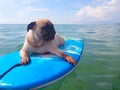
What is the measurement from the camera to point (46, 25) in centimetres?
527

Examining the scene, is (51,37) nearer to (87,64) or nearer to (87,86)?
(87,86)

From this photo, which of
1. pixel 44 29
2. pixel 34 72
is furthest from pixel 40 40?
pixel 34 72

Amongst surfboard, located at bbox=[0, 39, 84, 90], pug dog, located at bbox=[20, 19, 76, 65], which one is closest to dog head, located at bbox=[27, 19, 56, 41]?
pug dog, located at bbox=[20, 19, 76, 65]

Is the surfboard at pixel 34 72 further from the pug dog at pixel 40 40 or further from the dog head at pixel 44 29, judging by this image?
the dog head at pixel 44 29

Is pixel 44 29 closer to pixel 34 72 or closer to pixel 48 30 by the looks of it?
pixel 48 30

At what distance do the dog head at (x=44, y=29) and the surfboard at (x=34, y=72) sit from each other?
588 millimetres

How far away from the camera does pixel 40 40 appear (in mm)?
5516

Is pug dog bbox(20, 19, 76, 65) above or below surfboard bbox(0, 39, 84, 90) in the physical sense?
above

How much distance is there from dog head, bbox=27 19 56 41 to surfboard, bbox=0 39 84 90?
0.59m

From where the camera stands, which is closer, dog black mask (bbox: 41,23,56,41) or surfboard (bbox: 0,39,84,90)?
surfboard (bbox: 0,39,84,90)

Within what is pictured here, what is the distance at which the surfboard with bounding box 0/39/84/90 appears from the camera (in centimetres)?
427

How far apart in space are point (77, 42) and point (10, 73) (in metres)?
4.03

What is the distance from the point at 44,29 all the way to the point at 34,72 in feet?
3.79

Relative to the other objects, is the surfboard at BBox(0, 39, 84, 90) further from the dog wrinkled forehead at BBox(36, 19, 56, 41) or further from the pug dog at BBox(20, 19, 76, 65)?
the dog wrinkled forehead at BBox(36, 19, 56, 41)
